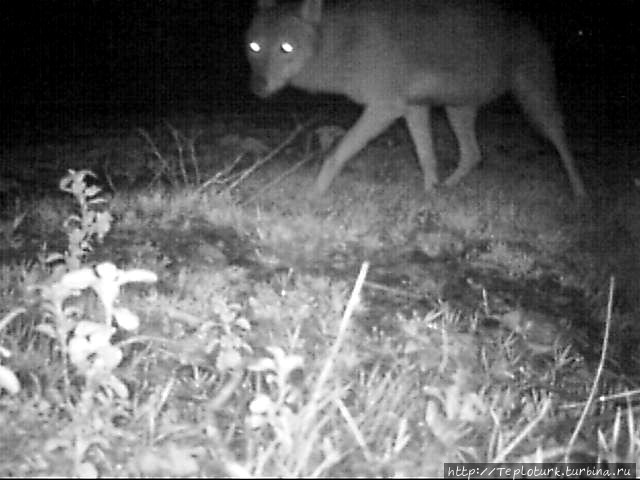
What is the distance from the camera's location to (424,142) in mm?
8016

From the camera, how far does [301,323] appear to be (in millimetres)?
4430

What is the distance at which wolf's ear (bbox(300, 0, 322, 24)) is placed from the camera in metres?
7.40

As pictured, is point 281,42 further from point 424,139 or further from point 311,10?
point 424,139

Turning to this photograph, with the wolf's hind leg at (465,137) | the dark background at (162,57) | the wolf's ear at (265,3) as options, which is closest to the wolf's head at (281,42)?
the wolf's ear at (265,3)

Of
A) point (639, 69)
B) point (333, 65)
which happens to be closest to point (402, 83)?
point (333, 65)

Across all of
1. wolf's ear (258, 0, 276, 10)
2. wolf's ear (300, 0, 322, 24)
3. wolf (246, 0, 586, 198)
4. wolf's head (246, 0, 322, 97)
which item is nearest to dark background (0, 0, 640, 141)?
wolf's ear (258, 0, 276, 10)

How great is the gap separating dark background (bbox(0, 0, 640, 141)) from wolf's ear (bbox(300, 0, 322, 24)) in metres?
3.32

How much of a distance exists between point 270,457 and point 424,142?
523 cm

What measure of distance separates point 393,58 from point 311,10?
2.46 feet

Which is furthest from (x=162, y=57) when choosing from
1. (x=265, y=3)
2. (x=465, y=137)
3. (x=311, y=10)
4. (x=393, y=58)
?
(x=393, y=58)

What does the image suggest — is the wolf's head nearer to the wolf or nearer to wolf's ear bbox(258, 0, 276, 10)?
the wolf

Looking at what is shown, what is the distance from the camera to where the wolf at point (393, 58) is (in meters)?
7.43

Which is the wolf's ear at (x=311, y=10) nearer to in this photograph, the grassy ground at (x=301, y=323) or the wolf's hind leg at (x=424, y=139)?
the grassy ground at (x=301, y=323)

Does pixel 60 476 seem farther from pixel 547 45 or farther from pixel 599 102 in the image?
pixel 599 102
